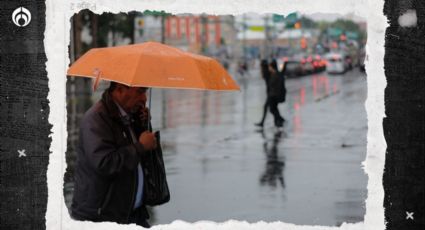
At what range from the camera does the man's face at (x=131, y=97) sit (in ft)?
16.2

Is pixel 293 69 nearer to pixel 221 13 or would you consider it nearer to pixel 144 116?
pixel 144 116

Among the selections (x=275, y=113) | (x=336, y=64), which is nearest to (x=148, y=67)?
(x=275, y=113)

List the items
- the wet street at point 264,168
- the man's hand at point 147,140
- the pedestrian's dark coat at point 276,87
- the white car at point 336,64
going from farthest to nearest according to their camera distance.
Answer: the white car at point 336,64 → the pedestrian's dark coat at point 276,87 → the wet street at point 264,168 → the man's hand at point 147,140

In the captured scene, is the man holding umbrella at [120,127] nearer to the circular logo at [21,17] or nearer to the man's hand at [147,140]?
the man's hand at [147,140]

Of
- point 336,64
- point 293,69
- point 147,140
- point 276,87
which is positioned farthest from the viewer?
point 336,64

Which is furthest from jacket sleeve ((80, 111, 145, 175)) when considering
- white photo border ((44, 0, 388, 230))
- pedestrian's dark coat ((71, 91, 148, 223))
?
white photo border ((44, 0, 388, 230))

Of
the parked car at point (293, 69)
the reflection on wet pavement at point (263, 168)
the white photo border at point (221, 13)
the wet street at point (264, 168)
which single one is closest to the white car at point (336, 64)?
the parked car at point (293, 69)

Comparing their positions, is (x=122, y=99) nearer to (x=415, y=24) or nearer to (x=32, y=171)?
(x=32, y=171)

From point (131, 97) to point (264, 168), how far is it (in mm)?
8955

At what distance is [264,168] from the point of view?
13789 millimetres

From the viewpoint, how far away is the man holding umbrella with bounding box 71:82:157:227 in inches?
186

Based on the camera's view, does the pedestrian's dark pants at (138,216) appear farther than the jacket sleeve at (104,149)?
Yes

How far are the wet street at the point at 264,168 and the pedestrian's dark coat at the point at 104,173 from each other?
4.59 m

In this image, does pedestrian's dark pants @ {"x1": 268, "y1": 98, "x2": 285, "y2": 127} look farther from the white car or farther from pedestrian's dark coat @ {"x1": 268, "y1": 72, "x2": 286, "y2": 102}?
the white car
